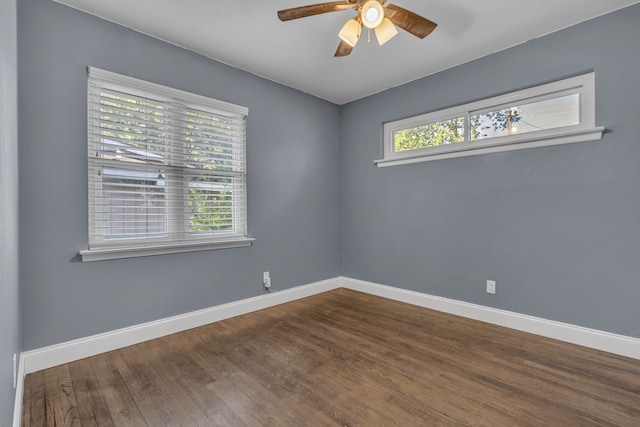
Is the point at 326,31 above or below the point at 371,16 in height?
above

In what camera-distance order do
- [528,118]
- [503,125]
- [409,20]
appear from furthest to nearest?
[503,125]
[528,118]
[409,20]

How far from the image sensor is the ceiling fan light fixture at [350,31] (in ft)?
6.45

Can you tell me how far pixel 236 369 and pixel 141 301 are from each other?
1046mm

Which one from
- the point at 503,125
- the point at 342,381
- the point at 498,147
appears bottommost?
the point at 342,381

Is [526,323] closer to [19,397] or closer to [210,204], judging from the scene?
[210,204]

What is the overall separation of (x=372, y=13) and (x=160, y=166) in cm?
202

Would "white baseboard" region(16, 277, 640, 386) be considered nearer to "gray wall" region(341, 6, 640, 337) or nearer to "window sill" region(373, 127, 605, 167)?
"gray wall" region(341, 6, 640, 337)

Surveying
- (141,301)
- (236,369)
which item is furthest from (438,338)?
(141,301)

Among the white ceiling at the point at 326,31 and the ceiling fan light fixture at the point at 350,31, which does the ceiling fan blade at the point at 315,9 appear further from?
the white ceiling at the point at 326,31

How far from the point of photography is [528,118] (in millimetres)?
2717

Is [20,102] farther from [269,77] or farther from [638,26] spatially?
[638,26]

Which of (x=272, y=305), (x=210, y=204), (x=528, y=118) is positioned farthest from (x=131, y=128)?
(x=528, y=118)

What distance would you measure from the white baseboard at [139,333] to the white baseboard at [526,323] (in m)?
1.35

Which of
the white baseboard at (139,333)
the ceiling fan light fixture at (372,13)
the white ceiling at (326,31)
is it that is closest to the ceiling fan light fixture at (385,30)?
the ceiling fan light fixture at (372,13)
